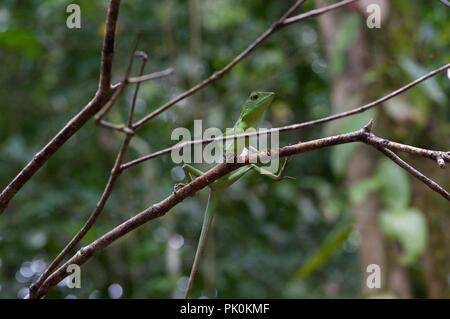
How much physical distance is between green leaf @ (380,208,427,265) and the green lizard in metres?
1.09

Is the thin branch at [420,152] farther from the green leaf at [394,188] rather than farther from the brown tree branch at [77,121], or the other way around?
the green leaf at [394,188]

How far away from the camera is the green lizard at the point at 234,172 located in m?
1.13

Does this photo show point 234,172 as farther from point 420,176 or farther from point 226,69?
point 420,176

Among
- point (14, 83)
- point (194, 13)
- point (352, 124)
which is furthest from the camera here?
point (14, 83)

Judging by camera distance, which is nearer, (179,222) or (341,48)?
(341,48)

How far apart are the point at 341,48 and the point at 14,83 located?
2259 millimetres

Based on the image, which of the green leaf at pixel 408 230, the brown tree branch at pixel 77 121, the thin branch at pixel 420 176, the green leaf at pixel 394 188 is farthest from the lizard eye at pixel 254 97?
the green leaf at pixel 394 188

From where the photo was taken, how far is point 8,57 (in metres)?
4.38

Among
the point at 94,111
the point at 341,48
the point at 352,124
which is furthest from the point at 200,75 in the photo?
the point at 94,111

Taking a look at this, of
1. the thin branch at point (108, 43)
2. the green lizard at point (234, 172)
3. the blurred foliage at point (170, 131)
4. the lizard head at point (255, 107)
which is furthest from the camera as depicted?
the blurred foliage at point (170, 131)

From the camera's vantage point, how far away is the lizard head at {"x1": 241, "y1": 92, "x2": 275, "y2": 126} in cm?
143

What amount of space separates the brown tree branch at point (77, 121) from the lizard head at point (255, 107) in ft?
1.54
